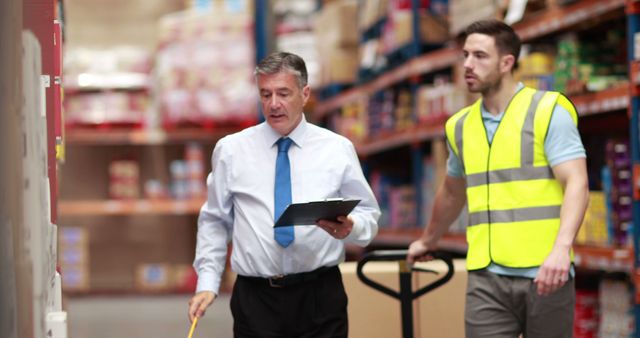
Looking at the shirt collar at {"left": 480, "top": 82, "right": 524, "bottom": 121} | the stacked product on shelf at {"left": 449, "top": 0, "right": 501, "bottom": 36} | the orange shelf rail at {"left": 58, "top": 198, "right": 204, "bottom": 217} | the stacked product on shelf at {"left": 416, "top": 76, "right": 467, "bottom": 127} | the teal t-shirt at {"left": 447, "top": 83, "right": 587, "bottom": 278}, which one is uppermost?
the stacked product on shelf at {"left": 449, "top": 0, "right": 501, "bottom": 36}

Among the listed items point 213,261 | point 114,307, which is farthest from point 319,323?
point 114,307

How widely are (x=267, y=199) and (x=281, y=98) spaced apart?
Answer: 324 millimetres

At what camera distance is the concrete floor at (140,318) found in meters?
7.23

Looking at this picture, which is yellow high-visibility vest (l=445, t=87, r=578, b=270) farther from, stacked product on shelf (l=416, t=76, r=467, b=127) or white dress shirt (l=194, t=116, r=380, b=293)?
stacked product on shelf (l=416, t=76, r=467, b=127)

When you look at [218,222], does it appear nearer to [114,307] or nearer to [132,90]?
[114,307]

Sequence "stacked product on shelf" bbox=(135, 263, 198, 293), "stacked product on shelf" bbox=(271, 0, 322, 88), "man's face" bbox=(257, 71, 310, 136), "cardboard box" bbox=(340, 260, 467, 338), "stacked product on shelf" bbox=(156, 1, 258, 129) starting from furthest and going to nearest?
"stacked product on shelf" bbox=(271, 0, 322, 88) → "stacked product on shelf" bbox=(135, 263, 198, 293) → "stacked product on shelf" bbox=(156, 1, 258, 129) → "cardboard box" bbox=(340, 260, 467, 338) → "man's face" bbox=(257, 71, 310, 136)

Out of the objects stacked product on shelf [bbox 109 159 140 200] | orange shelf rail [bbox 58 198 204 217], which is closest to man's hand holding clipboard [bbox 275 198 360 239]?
orange shelf rail [bbox 58 198 204 217]

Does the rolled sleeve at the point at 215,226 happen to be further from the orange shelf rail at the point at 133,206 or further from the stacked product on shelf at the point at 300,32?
the stacked product on shelf at the point at 300,32

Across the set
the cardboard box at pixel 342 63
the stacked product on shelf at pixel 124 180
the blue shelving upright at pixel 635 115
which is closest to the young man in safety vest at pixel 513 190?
the blue shelving upright at pixel 635 115

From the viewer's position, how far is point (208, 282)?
3469mm

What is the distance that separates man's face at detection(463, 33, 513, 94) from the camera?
3785mm

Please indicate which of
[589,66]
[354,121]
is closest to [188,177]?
[354,121]

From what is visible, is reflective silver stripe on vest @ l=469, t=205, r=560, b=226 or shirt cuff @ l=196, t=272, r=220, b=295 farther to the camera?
reflective silver stripe on vest @ l=469, t=205, r=560, b=226

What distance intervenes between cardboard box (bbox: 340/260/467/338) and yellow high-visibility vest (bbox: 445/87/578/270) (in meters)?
0.89
